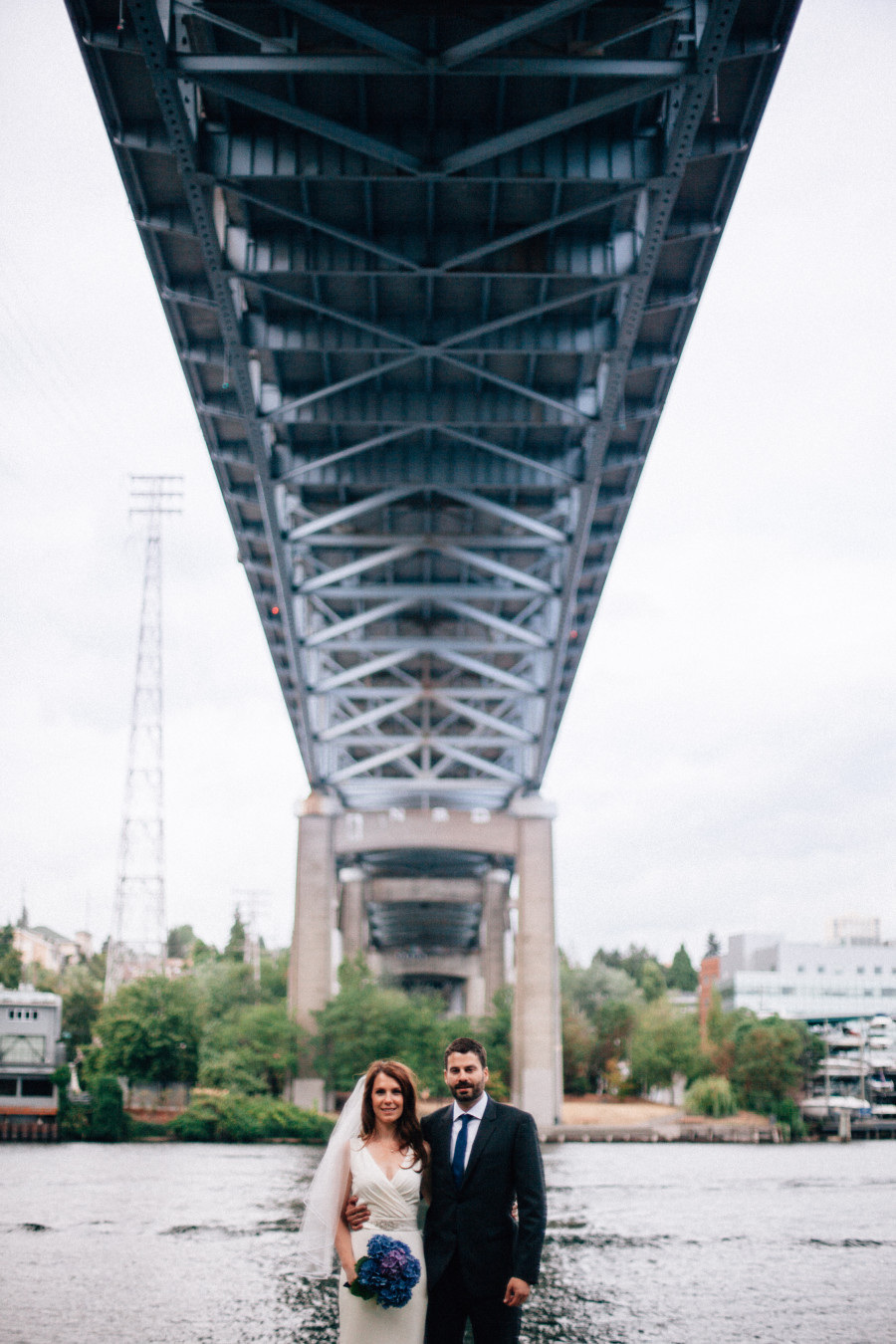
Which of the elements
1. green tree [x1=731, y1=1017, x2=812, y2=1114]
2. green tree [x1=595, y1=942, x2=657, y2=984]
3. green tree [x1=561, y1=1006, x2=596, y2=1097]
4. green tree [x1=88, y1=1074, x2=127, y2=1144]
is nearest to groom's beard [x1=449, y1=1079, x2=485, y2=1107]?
green tree [x1=88, y1=1074, x2=127, y2=1144]

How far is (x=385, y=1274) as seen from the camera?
5.03 metres

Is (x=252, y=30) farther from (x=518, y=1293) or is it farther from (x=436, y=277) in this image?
(x=518, y=1293)

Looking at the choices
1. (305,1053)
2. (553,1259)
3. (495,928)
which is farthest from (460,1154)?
(495,928)

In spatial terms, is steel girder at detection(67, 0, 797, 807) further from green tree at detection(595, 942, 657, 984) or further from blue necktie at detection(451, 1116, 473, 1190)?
green tree at detection(595, 942, 657, 984)

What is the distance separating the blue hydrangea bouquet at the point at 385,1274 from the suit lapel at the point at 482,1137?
41 centimetres

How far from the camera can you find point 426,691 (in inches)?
1467

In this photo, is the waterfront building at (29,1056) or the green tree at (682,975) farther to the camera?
the green tree at (682,975)

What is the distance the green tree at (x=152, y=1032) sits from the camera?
145 ft

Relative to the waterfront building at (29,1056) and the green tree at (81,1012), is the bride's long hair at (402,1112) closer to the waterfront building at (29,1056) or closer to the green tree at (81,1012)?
the waterfront building at (29,1056)

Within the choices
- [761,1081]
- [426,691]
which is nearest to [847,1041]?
[761,1081]

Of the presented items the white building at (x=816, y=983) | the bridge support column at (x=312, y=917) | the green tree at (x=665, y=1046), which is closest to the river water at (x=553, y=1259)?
the bridge support column at (x=312, y=917)

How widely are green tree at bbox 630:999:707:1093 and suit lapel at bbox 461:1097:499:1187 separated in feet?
187

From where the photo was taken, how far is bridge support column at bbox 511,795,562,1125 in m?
44.8

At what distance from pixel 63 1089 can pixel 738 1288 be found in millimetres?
34328
